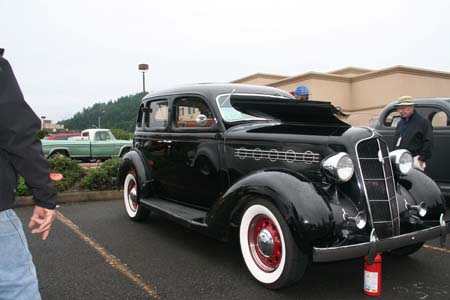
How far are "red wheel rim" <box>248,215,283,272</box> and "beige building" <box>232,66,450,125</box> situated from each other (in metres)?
16.5

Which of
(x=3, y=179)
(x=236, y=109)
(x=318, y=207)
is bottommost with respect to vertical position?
(x=318, y=207)

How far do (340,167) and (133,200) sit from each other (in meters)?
3.37

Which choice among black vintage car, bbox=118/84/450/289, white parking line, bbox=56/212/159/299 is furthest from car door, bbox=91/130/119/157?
black vintage car, bbox=118/84/450/289

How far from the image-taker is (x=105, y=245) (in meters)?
4.47

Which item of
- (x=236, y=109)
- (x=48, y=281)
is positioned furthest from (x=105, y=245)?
(x=236, y=109)

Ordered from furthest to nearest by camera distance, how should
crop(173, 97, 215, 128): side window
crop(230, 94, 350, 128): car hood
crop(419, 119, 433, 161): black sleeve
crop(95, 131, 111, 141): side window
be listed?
crop(95, 131, 111, 141): side window
crop(419, 119, 433, 161): black sleeve
crop(173, 97, 215, 128): side window
crop(230, 94, 350, 128): car hood

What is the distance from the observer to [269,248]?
10.5 ft

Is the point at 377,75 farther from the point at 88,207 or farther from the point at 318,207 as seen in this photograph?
the point at 318,207

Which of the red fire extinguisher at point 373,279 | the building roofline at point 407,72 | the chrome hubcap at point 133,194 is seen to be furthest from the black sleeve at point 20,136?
the building roofline at point 407,72

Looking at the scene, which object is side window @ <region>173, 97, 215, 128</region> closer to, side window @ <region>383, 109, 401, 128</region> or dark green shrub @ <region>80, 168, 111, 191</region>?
dark green shrub @ <region>80, 168, 111, 191</region>

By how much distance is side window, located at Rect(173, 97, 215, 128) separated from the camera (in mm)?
4324

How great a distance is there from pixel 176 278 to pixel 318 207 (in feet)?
4.62

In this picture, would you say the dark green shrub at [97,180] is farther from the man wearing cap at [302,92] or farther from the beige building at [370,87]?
the beige building at [370,87]

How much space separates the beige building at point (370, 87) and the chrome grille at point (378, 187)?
16.1 m
